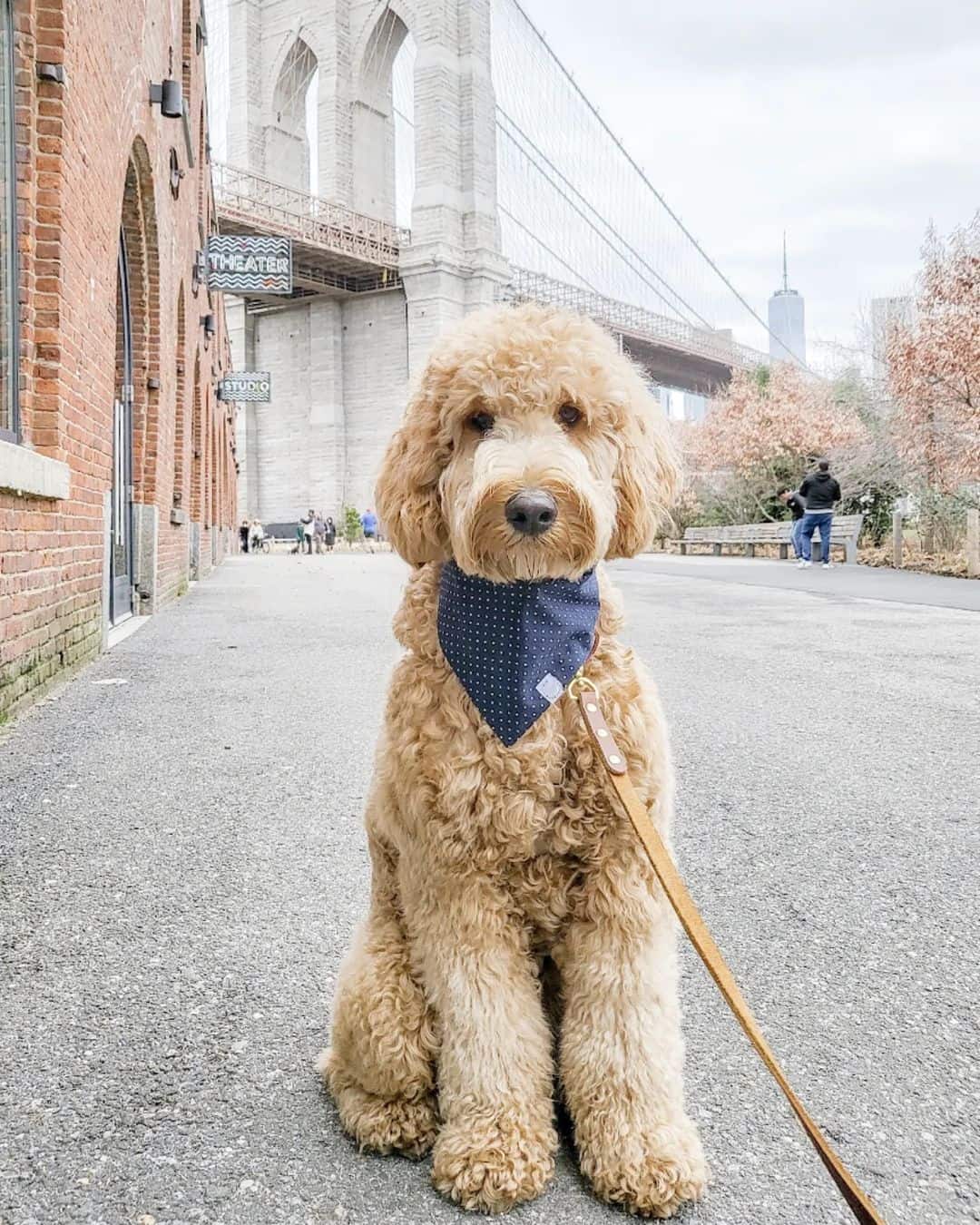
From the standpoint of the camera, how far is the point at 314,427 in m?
41.3

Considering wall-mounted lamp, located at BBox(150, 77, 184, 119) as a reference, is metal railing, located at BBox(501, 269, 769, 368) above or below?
above

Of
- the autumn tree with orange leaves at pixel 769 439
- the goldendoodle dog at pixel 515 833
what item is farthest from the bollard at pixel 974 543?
the goldendoodle dog at pixel 515 833

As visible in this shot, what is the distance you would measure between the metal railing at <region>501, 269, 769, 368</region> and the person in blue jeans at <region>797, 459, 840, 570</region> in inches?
900

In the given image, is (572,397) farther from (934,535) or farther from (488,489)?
(934,535)

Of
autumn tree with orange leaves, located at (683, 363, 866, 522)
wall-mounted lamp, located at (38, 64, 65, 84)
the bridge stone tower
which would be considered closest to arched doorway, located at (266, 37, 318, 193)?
the bridge stone tower

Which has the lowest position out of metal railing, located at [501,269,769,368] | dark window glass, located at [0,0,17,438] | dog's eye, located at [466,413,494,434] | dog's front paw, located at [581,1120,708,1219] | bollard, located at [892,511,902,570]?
dog's front paw, located at [581,1120,708,1219]

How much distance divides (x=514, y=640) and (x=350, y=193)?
4376 cm

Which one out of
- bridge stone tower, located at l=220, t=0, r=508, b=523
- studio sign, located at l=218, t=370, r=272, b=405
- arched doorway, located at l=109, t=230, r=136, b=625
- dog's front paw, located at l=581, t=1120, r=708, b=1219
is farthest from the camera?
bridge stone tower, located at l=220, t=0, r=508, b=523

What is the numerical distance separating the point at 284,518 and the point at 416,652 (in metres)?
42.5

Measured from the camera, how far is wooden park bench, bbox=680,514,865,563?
2070 cm

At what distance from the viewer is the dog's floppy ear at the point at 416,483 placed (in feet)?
5.88

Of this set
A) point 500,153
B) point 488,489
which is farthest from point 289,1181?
point 500,153

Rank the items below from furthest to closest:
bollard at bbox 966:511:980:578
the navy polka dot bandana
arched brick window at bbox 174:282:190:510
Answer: bollard at bbox 966:511:980:578 < arched brick window at bbox 174:282:190:510 < the navy polka dot bandana

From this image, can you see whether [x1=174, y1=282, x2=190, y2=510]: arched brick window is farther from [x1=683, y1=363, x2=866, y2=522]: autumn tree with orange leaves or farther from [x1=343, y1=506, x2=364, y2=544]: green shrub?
[x1=343, y1=506, x2=364, y2=544]: green shrub
